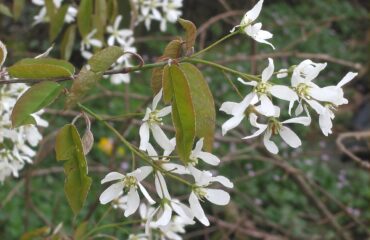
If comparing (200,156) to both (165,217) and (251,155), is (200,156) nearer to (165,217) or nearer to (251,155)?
(165,217)

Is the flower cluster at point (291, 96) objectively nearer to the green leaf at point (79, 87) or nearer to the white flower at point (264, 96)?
the white flower at point (264, 96)

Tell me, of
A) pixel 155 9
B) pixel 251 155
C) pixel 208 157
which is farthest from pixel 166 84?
pixel 251 155

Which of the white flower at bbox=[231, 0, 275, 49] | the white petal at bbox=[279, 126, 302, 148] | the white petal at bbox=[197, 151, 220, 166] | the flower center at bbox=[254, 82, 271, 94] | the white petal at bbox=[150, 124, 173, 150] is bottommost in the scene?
the white petal at bbox=[197, 151, 220, 166]

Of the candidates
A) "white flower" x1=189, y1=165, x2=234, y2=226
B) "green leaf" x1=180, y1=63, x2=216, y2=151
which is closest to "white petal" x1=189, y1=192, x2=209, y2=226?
"white flower" x1=189, y1=165, x2=234, y2=226

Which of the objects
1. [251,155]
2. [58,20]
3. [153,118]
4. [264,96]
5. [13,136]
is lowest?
[251,155]

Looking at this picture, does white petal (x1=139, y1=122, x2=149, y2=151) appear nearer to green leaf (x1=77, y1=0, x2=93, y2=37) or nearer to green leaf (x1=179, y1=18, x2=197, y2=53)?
green leaf (x1=179, y1=18, x2=197, y2=53)

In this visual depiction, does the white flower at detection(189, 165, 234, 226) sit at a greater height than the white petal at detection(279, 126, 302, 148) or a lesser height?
lesser

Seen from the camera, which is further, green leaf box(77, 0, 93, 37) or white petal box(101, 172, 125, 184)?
green leaf box(77, 0, 93, 37)
